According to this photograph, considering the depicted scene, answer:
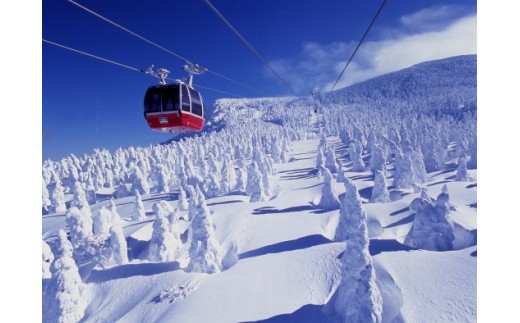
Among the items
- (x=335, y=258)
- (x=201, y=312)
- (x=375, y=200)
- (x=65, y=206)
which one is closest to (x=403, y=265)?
(x=335, y=258)

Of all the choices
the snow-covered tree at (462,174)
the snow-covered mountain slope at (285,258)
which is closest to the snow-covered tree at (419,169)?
the snow-covered mountain slope at (285,258)

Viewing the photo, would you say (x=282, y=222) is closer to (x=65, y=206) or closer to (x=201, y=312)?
(x=201, y=312)

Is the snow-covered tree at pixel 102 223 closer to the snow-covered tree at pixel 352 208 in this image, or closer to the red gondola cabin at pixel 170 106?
the snow-covered tree at pixel 352 208

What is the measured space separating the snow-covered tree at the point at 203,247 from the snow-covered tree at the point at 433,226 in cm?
1927

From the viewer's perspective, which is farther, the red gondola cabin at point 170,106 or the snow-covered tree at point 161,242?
the snow-covered tree at point 161,242

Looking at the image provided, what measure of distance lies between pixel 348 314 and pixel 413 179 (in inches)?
1429

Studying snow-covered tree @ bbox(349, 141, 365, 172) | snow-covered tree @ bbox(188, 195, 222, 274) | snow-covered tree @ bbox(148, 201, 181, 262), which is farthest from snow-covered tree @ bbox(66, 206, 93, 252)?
snow-covered tree @ bbox(349, 141, 365, 172)

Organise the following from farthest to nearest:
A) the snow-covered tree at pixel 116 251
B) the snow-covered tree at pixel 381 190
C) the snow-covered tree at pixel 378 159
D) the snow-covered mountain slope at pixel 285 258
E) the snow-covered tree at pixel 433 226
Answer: the snow-covered tree at pixel 378 159, the snow-covered tree at pixel 381 190, the snow-covered tree at pixel 116 251, the snow-covered tree at pixel 433 226, the snow-covered mountain slope at pixel 285 258

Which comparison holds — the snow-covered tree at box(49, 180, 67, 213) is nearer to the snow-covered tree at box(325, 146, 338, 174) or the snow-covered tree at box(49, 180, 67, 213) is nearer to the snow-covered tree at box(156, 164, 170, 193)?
the snow-covered tree at box(156, 164, 170, 193)

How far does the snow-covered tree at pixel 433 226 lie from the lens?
26.4 m
